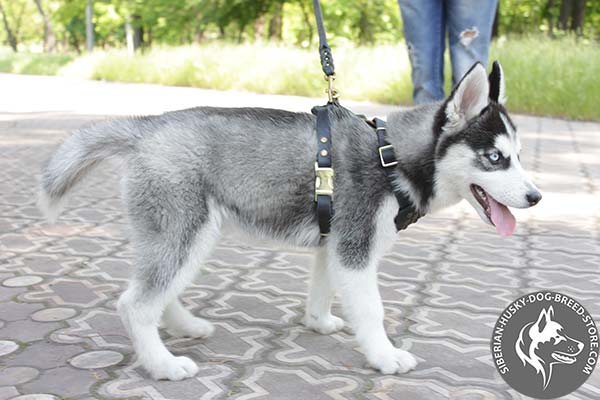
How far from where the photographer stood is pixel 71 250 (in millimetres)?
5191

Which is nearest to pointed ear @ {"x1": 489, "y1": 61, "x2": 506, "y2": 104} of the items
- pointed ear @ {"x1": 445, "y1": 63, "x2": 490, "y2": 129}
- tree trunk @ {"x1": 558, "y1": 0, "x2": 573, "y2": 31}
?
pointed ear @ {"x1": 445, "y1": 63, "x2": 490, "y2": 129}

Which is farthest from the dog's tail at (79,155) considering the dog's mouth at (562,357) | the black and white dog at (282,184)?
the dog's mouth at (562,357)

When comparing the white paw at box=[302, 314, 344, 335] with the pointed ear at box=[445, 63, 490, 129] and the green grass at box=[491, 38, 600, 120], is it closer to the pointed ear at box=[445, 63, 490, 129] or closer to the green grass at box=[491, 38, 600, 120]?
the pointed ear at box=[445, 63, 490, 129]

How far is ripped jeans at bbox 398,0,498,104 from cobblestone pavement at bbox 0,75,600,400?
132 centimetres

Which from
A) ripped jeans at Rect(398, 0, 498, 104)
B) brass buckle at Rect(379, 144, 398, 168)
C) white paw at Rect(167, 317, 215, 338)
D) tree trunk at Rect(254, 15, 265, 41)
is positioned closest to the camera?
brass buckle at Rect(379, 144, 398, 168)

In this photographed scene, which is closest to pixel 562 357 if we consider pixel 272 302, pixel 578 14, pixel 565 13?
pixel 272 302

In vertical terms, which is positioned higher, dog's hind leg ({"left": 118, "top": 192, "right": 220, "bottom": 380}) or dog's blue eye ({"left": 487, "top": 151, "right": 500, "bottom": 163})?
dog's blue eye ({"left": 487, "top": 151, "right": 500, "bottom": 163})

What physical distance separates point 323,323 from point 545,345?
1171 mm

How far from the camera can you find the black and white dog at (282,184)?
312 centimetres

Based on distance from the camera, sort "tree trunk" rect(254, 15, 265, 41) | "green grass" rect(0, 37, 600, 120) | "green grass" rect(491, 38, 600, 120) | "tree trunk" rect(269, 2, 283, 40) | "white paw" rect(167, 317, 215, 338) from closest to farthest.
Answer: "white paw" rect(167, 317, 215, 338) < "green grass" rect(491, 38, 600, 120) < "green grass" rect(0, 37, 600, 120) < "tree trunk" rect(254, 15, 265, 41) < "tree trunk" rect(269, 2, 283, 40)

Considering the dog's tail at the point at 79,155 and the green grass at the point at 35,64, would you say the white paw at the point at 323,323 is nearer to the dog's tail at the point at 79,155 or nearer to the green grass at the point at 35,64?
the dog's tail at the point at 79,155

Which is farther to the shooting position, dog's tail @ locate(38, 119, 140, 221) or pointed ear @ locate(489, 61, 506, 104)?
pointed ear @ locate(489, 61, 506, 104)

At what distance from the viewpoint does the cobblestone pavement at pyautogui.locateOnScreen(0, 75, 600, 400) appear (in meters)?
3.10

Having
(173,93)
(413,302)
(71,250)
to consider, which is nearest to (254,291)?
(413,302)
